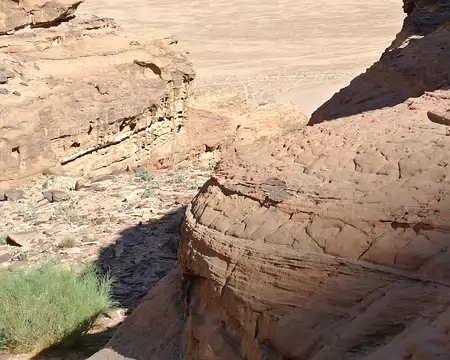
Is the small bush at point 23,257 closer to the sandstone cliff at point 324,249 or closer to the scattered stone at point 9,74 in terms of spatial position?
the sandstone cliff at point 324,249

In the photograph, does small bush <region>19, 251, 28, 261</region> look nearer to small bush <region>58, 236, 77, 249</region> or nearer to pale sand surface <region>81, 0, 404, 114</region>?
small bush <region>58, 236, 77, 249</region>

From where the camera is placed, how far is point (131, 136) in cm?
1320

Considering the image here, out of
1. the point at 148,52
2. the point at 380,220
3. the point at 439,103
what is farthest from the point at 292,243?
the point at 148,52

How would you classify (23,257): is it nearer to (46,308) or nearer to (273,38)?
(46,308)

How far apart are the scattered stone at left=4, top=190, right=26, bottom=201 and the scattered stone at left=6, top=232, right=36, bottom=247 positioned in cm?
176

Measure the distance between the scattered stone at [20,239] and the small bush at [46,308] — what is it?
1958 mm

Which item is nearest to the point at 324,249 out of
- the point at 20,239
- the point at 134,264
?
the point at 134,264

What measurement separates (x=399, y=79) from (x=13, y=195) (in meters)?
6.34

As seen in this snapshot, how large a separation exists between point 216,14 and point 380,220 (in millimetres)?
37480

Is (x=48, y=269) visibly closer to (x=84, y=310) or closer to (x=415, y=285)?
(x=84, y=310)

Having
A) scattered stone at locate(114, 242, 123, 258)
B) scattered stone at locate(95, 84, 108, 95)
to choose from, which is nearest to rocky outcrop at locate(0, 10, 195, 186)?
scattered stone at locate(95, 84, 108, 95)

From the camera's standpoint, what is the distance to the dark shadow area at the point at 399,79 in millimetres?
7738

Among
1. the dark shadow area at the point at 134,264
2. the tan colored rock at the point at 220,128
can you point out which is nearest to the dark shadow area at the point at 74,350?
the dark shadow area at the point at 134,264

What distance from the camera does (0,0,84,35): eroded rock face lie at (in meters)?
12.5
